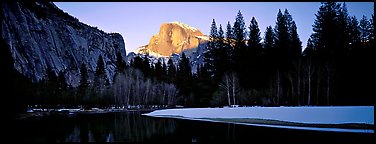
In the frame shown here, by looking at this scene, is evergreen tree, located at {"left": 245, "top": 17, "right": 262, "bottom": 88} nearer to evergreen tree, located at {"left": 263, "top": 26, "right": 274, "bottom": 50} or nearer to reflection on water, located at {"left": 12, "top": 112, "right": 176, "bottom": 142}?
evergreen tree, located at {"left": 263, "top": 26, "right": 274, "bottom": 50}

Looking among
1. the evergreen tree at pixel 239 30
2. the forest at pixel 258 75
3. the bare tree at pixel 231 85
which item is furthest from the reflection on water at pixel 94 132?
the evergreen tree at pixel 239 30

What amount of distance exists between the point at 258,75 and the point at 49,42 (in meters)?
89.9

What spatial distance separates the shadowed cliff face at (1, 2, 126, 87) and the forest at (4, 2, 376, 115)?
1343 inches

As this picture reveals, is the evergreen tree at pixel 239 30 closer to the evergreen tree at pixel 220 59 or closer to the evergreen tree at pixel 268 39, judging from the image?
the evergreen tree at pixel 220 59

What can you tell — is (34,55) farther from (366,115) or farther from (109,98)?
(366,115)

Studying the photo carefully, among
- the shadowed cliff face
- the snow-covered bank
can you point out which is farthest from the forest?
the shadowed cliff face

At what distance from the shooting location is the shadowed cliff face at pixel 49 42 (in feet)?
299

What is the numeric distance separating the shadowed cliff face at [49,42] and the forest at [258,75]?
34.1 m

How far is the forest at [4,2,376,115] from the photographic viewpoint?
32.3 m

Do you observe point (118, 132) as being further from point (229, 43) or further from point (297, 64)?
point (229, 43)

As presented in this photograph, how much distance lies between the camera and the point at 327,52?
3616 centimetres

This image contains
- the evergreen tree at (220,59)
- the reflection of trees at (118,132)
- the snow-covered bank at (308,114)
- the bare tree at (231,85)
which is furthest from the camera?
the evergreen tree at (220,59)

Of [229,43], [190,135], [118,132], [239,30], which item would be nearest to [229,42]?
[229,43]

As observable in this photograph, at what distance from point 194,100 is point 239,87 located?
1565 centimetres
